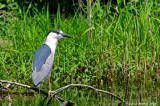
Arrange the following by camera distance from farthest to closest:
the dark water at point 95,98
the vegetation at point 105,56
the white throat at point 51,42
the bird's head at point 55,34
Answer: the vegetation at point 105,56 → the bird's head at point 55,34 → the white throat at point 51,42 → the dark water at point 95,98

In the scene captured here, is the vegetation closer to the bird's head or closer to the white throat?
the bird's head

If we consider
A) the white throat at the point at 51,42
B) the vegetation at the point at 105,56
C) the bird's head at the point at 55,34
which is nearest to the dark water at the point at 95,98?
the vegetation at the point at 105,56

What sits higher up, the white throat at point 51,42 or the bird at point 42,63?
the white throat at point 51,42

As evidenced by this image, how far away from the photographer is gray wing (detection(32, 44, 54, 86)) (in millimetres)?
4457

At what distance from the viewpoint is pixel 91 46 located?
230 inches

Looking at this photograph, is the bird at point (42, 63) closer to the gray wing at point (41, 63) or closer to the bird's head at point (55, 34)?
the gray wing at point (41, 63)

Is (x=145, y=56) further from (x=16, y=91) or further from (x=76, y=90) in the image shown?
(x=16, y=91)

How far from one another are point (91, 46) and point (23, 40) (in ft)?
4.84

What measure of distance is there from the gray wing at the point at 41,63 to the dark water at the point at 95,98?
35cm

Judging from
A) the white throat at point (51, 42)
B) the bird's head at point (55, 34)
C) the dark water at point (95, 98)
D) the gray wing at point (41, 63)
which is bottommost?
the dark water at point (95, 98)

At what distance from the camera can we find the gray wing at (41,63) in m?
4.46

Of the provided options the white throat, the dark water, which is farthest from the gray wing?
the dark water

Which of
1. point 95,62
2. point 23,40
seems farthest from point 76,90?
point 23,40

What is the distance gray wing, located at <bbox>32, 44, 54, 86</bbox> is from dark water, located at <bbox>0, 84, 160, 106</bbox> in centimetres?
35
